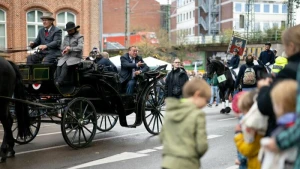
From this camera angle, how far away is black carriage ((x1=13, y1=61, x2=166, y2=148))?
9.12 metres

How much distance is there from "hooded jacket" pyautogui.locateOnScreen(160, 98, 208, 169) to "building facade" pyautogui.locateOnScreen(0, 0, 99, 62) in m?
22.2

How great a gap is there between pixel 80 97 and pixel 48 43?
1381 mm

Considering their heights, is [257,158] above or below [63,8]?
below

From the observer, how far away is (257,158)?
13.6 ft

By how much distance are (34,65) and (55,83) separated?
0.53 m

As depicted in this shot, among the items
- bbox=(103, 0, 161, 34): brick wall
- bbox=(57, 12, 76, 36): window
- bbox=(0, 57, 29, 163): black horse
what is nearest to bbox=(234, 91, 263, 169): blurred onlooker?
bbox=(0, 57, 29, 163): black horse

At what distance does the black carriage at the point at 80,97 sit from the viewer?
29.9 ft

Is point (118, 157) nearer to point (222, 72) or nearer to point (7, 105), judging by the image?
point (7, 105)

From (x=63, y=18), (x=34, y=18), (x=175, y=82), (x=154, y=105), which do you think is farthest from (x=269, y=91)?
(x=63, y=18)

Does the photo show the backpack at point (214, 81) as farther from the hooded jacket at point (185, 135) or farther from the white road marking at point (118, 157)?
the hooded jacket at point (185, 135)

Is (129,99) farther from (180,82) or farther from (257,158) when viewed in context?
(257,158)

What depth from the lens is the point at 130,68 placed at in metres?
10.9

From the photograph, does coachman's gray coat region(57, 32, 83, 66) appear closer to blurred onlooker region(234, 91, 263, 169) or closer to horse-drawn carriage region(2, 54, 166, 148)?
horse-drawn carriage region(2, 54, 166, 148)

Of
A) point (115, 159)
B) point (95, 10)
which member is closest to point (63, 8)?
point (95, 10)
